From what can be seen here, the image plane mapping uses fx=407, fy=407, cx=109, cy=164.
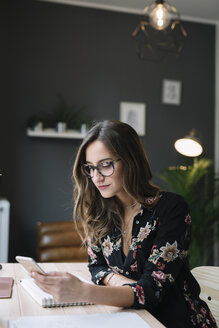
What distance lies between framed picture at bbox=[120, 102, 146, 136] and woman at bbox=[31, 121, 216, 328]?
2.55 metres

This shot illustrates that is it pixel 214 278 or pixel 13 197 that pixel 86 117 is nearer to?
pixel 13 197

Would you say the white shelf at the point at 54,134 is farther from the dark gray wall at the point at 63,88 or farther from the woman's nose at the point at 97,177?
the woman's nose at the point at 97,177

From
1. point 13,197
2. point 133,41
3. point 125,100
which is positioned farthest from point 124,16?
point 13,197

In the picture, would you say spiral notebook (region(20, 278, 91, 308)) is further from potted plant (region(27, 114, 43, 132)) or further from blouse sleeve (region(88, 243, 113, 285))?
potted plant (region(27, 114, 43, 132))

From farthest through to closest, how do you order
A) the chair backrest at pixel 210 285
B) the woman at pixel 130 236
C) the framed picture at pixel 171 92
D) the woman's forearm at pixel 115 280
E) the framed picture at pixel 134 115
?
1. the framed picture at pixel 171 92
2. the framed picture at pixel 134 115
3. the chair backrest at pixel 210 285
4. the woman's forearm at pixel 115 280
5. the woman at pixel 130 236

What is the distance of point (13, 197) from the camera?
3859 mm

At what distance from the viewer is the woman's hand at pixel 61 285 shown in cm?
116

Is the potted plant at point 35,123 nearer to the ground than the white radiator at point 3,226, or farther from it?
farther from it

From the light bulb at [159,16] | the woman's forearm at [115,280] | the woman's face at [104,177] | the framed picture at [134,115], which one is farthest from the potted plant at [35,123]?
the woman's forearm at [115,280]

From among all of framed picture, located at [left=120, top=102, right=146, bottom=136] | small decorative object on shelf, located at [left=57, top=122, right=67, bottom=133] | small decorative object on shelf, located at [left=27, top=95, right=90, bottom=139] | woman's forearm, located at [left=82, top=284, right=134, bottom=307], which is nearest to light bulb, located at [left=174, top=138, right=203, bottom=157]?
framed picture, located at [left=120, top=102, right=146, bottom=136]

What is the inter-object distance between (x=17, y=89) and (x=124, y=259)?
2713 mm

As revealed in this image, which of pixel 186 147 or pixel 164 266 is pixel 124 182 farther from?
pixel 186 147

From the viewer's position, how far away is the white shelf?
379 centimetres

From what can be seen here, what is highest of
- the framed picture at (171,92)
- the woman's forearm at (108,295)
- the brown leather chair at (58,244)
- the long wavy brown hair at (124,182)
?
the framed picture at (171,92)
